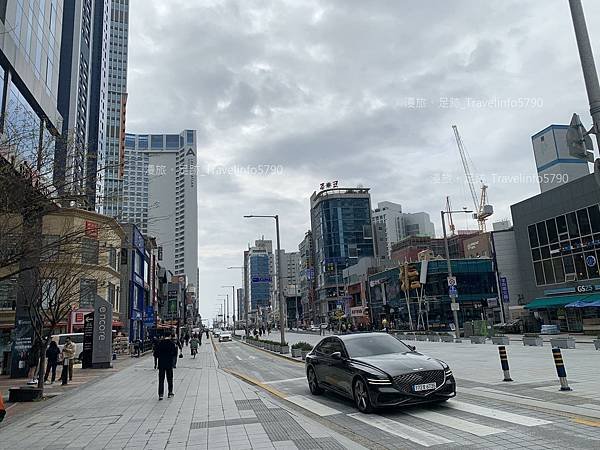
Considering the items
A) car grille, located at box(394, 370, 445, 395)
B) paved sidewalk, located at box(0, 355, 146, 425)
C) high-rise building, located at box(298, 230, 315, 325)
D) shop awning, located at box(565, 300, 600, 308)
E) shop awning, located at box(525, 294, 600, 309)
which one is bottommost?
paved sidewalk, located at box(0, 355, 146, 425)

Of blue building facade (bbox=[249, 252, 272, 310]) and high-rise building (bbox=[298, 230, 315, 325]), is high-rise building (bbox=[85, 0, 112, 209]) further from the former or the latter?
high-rise building (bbox=[298, 230, 315, 325])

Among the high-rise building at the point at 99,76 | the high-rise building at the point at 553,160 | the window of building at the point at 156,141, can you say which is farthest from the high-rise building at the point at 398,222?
the high-rise building at the point at 99,76

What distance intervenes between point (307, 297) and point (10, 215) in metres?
164

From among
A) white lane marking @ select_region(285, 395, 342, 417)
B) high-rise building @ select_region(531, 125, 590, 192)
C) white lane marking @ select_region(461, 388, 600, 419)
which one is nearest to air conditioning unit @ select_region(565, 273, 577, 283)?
high-rise building @ select_region(531, 125, 590, 192)

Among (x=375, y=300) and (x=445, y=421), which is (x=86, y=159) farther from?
(x=375, y=300)

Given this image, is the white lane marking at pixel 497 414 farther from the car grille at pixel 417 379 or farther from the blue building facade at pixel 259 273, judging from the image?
the blue building facade at pixel 259 273

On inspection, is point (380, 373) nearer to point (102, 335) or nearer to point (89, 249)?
point (89, 249)

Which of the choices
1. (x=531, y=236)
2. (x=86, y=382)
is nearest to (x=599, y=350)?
(x=86, y=382)

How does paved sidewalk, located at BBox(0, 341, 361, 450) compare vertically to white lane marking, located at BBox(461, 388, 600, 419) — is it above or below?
above

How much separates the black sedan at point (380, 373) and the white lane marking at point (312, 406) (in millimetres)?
500

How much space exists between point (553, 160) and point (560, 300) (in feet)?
118

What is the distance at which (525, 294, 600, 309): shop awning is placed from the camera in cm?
4119

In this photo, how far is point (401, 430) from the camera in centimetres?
820

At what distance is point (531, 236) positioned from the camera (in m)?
50.9
